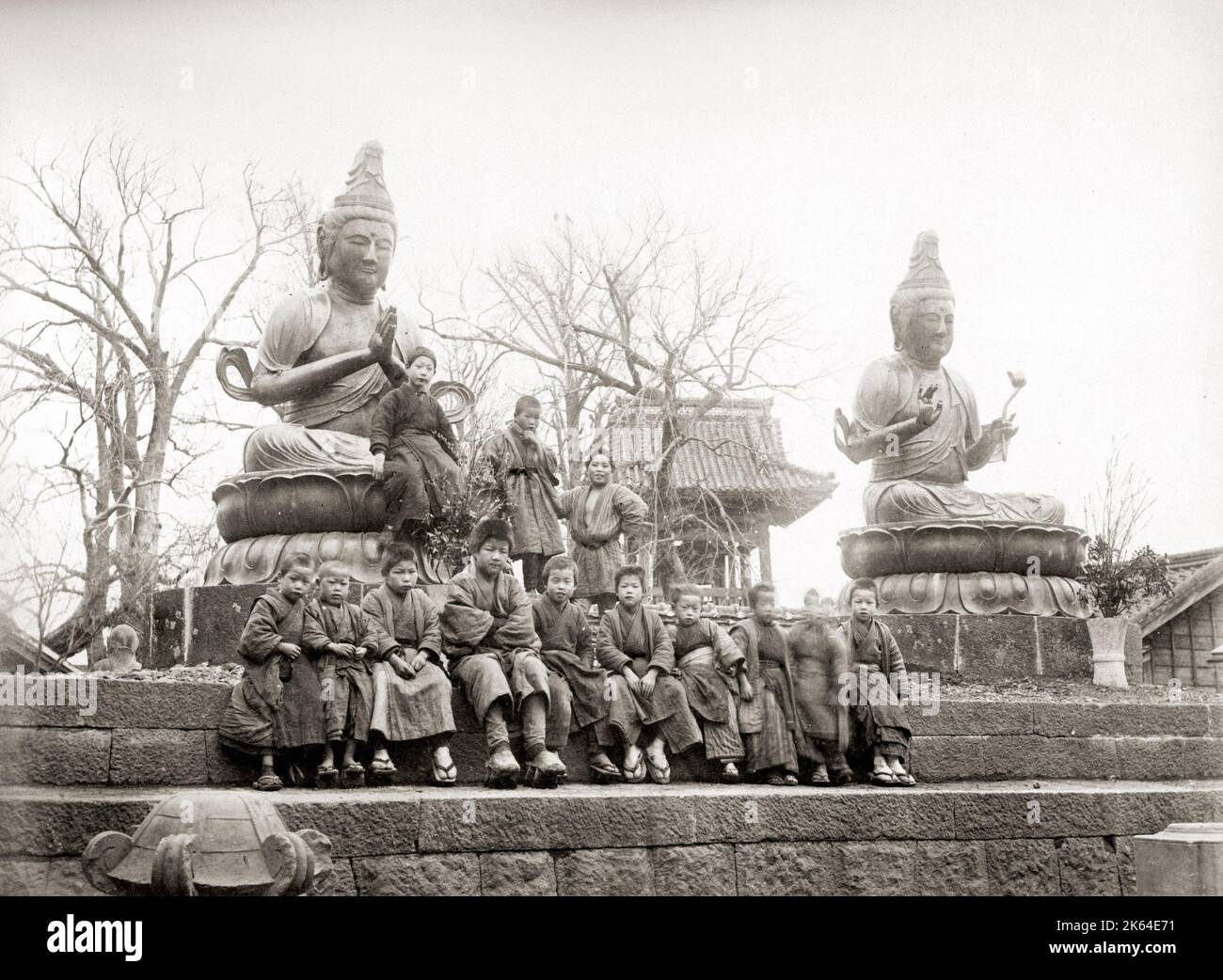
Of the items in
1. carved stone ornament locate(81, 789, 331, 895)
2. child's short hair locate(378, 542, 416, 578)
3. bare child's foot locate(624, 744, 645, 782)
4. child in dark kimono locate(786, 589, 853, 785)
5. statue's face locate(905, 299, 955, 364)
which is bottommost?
carved stone ornament locate(81, 789, 331, 895)

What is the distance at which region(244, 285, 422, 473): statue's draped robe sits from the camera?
868 cm

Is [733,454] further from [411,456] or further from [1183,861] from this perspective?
[1183,861]

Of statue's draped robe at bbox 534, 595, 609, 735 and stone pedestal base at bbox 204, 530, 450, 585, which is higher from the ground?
stone pedestal base at bbox 204, 530, 450, 585

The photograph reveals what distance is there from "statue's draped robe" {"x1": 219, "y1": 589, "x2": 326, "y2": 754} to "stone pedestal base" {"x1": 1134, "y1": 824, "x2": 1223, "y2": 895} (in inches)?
140

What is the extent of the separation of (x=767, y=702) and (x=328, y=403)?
3.45 metres

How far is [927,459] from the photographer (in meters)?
10.9

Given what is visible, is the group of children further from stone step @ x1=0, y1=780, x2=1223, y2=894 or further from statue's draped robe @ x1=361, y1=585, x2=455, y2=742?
stone step @ x1=0, y1=780, x2=1223, y2=894

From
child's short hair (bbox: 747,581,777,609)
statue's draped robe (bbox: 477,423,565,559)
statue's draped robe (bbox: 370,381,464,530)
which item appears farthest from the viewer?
statue's draped robe (bbox: 477,423,565,559)

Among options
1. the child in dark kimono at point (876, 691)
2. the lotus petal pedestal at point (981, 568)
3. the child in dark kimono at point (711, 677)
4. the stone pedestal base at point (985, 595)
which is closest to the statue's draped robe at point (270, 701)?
the child in dark kimono at point (711, 677)

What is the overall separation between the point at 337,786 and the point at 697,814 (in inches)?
63.5

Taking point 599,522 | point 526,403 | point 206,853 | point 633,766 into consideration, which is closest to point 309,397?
point 526,403

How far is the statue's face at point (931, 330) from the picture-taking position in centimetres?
1107

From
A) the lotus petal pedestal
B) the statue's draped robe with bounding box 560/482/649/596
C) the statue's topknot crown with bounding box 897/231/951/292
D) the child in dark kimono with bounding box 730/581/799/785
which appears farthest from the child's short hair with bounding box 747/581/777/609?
the statue's topknot crown with bounding box 897/231/951/292
